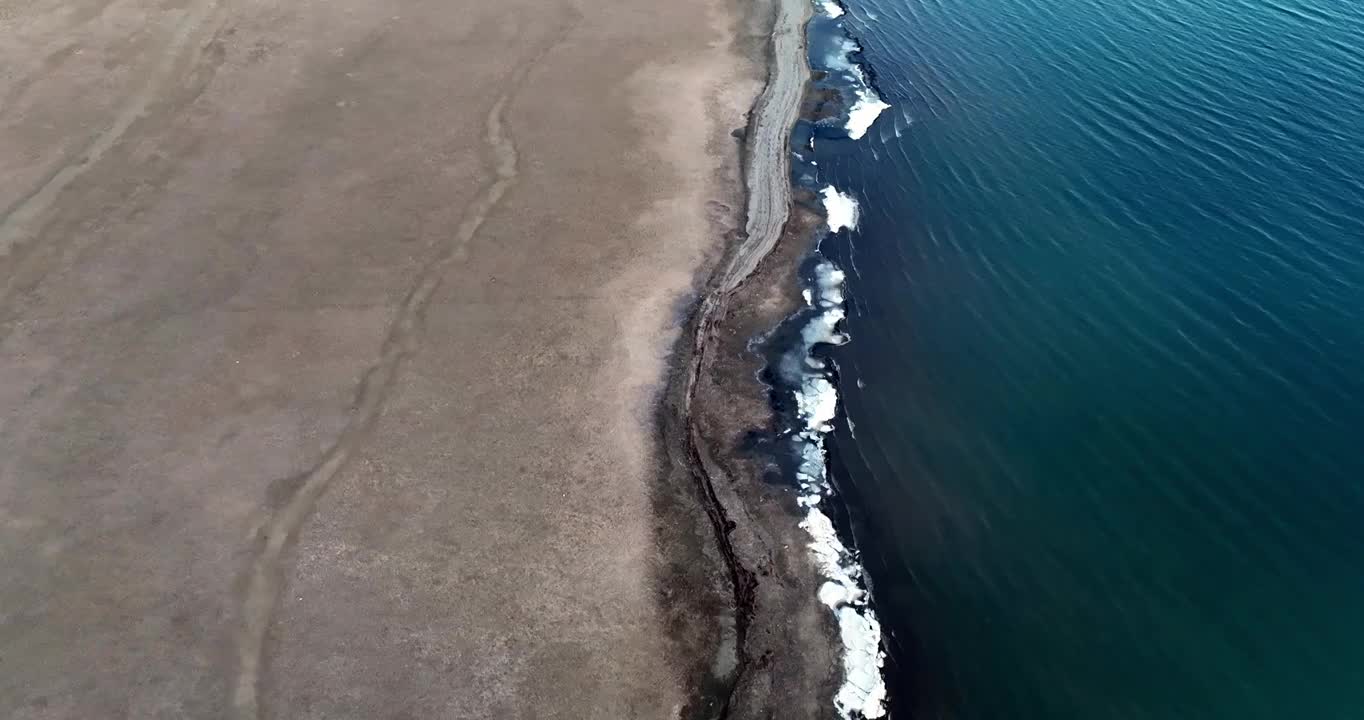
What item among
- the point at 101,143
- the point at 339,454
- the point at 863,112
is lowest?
the point at 339,454

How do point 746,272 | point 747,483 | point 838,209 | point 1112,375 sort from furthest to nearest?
point 838,209
point 746,272
point 1112,375
point 747,483

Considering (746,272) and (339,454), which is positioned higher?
(746,272)

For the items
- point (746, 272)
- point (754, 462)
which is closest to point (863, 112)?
point (746, 272)

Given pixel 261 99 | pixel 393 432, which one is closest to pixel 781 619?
pixel 393 432

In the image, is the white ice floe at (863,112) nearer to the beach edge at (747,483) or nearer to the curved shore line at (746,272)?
the curved shore line at (746,272)

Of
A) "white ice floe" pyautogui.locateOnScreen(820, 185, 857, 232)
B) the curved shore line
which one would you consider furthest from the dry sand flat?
"white ice floe" pyautogui.locateOnScreen(820, 185, 857, 232)

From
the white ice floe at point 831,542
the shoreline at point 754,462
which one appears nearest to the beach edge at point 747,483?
the shoreline at point 754,462

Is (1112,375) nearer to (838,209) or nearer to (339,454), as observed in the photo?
(838,209)

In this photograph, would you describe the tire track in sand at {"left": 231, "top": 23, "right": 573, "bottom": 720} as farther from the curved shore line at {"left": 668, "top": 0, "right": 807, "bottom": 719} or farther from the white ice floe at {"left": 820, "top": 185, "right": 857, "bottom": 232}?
the white ice floe at {"left": 820, "top": 185, "right": 857, "bottom": 232}
